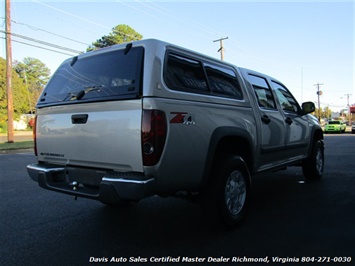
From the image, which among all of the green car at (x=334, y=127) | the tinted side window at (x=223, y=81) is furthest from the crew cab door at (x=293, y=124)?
the green car at (x=334, y=127)

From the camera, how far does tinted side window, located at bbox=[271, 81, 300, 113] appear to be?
5.57 m

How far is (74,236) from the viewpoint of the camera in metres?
3.67

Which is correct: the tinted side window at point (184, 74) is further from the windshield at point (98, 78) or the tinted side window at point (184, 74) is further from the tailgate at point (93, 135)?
the tailgate at point (93, 135)

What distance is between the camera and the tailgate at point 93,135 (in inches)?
120

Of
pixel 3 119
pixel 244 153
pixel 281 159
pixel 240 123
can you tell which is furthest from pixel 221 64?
pixel 3 119

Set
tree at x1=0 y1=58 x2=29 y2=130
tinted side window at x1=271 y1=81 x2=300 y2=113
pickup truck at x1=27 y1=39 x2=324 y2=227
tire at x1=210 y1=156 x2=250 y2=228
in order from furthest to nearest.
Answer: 1. tree at x1=0 y1=58 x2=29 y2=130
2. tinted side window at x1=271 y1=81 x2=300 y2=113
3. tire at x1=210 y1=156 x2=250 y2=228
4. pickup truck at x1=27 y1=39 x2=324 y2=227

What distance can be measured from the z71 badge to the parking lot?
1269 mm

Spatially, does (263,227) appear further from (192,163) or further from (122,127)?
(122,127)

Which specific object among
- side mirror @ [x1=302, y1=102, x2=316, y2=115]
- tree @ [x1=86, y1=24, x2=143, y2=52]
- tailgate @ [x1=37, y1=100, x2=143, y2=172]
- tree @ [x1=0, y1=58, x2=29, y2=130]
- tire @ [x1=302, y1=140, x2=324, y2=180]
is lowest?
tire @ [x1=302, y1=140, x2=324, y2=180]

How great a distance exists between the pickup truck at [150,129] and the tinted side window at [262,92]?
0.20 m

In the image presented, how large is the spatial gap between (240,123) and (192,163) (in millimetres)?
1077

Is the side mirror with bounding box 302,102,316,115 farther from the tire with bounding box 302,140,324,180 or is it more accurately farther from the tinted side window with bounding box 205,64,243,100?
the tinted side window with bounding box 205,64,243,100

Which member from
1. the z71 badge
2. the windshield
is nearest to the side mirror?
the z71 badge

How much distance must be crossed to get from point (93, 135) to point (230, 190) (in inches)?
67.0
